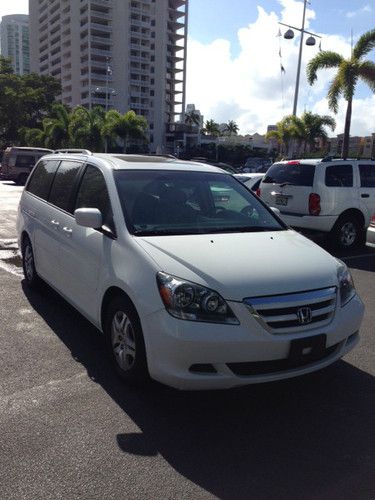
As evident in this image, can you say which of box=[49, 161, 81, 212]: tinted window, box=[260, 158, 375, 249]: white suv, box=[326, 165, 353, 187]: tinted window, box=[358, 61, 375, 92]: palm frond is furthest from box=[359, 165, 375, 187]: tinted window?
box=[358, 61, 375, 92]: palm frond

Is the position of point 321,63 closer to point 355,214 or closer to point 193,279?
point 355,214

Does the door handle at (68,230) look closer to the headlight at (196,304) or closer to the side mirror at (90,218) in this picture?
the side mirror at (90,218)

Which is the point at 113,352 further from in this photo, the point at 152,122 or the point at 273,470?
the point at 152,122

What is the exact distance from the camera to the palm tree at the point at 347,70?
830 inches

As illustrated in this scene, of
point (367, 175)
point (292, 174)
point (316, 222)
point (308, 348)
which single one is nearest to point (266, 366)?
point (308, 348)

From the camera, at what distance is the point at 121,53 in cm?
9600

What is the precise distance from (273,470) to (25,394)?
1.85 m

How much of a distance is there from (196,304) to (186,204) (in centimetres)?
144

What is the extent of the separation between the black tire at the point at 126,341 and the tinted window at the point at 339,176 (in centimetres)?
653

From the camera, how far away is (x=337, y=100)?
21688 millimetres

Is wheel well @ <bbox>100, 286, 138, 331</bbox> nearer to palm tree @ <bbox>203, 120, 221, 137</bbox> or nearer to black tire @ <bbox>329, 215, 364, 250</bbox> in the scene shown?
black tire @ <bbox>329, 215, 364, 250</bbox>

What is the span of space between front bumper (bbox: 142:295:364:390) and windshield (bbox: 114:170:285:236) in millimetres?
973

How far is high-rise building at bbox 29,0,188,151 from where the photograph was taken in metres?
94.9

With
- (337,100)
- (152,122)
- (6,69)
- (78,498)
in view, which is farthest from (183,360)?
(152,122)
